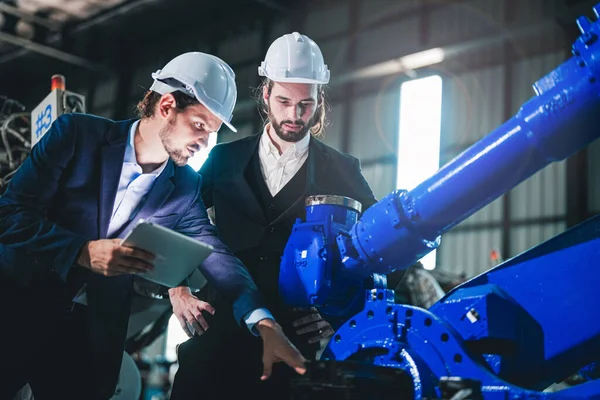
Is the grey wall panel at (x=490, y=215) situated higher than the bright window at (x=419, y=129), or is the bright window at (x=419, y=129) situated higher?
the bright window at (x=419, y=129)

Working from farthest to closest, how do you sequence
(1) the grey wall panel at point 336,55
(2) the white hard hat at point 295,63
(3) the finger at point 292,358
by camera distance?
(1) the grey wall panel at point 336,55, (2) the white hard hat at point 295,63, (3) the finger at point 292,358

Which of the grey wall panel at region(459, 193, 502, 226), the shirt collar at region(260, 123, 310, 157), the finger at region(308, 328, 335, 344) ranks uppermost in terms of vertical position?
the grey wall panel at region(459, 193, 502, 226)

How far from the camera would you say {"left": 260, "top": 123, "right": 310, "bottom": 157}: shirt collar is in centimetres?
264

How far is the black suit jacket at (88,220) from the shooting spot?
199 centimetres

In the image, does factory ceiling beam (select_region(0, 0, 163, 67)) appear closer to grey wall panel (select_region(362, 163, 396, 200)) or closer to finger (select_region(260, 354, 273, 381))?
grey wall panel (select_region(362, 163, 396, 200))

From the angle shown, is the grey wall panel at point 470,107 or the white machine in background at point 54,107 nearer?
the white machine in background at point 54,107

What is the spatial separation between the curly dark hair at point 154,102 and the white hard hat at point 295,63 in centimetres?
42

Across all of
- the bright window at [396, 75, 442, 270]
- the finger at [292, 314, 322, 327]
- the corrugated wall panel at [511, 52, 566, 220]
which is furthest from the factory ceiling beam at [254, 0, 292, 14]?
the finger at [292, 314, 322, 327]

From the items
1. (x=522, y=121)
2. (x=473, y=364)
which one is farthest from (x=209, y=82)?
(x=473, y=364)

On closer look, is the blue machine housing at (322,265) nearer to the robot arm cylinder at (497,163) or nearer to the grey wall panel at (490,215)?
the robot arm cylinder at (497,163)

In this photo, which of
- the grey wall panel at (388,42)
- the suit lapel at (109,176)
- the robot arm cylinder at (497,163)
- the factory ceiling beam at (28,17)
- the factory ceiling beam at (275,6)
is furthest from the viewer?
the factory ceiling beam at (28,17)

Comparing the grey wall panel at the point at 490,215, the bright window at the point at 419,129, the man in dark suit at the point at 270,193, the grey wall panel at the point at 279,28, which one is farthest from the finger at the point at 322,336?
the grey wall panel at the point at 279,28

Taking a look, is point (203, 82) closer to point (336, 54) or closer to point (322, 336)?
point (322, 336)

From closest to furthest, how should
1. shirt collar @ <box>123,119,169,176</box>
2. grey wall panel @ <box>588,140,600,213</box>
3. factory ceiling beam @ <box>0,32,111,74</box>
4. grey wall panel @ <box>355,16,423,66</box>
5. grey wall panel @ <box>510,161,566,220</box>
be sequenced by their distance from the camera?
shirt collar @ <box>123,119,169,176</box> < grey wall panel @ <box>588,140,600,213</box> < grey wall panel @ <box>510,161,566,220</box> < grey wall panel @ <box>355,16,423,66</box> < factory ceiling beam @ <box>0,32,111,74</box>
